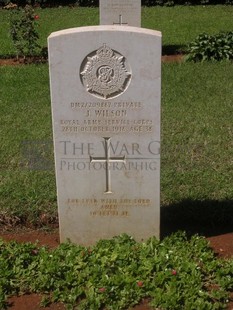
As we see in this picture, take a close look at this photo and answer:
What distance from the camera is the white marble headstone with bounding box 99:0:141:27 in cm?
1062

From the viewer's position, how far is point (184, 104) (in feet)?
25.8

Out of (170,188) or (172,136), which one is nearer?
(170,188)

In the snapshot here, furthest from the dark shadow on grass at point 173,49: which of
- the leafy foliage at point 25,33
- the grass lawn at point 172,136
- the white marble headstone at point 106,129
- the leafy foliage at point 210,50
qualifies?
the white marble headstone at point 106,129

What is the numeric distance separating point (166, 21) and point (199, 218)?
11314 millimetres

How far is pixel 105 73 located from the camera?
395cm

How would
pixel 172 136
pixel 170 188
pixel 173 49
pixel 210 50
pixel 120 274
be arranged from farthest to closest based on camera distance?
pixel 173 49
pixel 210 50
pixel 172 136
pixel 170 188
pixel 120 274

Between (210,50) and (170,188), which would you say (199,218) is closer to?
(170,188)

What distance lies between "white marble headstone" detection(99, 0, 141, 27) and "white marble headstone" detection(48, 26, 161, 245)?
6.95m

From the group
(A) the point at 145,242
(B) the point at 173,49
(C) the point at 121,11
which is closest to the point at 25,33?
(C) the point at 121,11

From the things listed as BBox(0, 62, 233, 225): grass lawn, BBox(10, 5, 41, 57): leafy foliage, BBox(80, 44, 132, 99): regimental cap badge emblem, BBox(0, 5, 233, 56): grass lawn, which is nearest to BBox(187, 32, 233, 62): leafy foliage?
BBox(0, 62, 233, 225): grass lawn

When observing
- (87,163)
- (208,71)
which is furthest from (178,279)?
(208,71)

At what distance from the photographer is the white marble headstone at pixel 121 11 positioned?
1062 cm

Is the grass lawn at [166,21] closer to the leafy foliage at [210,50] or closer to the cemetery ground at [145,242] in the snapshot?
the leafy foliage at [210,50]

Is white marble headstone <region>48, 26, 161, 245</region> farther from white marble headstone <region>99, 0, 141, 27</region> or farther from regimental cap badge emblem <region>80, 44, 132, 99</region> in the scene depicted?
white marble headstone <region>99, 0, 141, 27</region>
